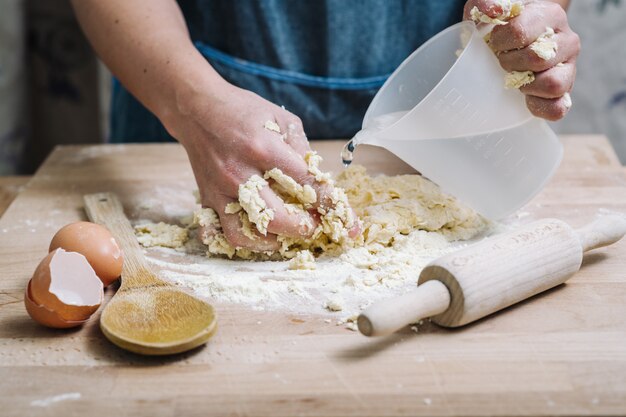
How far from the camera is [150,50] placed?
4.39 feet

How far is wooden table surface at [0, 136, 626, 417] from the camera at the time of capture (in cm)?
80

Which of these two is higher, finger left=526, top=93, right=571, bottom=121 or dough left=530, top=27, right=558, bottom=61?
dough left=530, top=27, right=558, bottom=61

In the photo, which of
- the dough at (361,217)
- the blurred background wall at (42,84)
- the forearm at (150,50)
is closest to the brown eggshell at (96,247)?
the dough at (361,217)

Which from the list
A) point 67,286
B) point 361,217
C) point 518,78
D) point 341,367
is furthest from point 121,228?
point 518,78

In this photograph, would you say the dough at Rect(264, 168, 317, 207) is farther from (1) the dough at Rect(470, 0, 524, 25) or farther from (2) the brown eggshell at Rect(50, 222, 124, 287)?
(1) the dough at Rect(470, 0, 524, 25)

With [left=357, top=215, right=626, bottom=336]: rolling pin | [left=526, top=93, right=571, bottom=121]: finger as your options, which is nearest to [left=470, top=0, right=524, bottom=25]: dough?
[left=526, top=93, right=571, bottom=121]: finger

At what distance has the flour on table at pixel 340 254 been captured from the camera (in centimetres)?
104

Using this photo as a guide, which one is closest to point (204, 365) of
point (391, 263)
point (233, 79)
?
point (391, 263)

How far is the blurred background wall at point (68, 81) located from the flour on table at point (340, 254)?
1.04m

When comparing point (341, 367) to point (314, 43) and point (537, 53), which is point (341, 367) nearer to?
point (537, 53)

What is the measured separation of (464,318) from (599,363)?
0.16 metres

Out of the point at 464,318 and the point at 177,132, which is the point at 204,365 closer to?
the point at 464,318

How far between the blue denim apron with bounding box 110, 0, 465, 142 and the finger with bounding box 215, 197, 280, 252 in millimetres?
515

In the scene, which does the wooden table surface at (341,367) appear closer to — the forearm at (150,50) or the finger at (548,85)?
the finger at (548,85)
